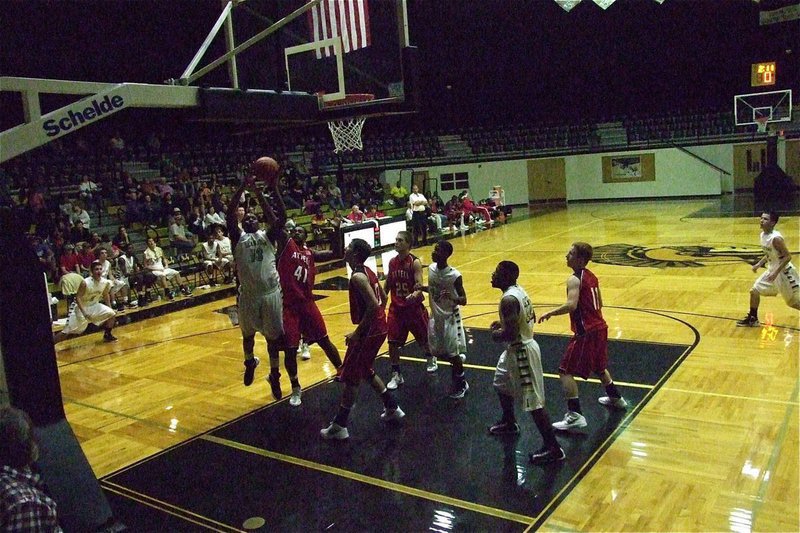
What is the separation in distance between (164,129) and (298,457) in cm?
1684

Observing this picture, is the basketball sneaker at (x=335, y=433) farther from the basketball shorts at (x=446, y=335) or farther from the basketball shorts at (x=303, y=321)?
the basketball shorts at (x=446, y=335)

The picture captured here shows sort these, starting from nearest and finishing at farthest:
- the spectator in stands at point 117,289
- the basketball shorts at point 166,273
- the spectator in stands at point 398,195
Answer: the spectator in stands at point 117,289 < the basketball shorts at point 166,273 < the spectator in stands at point 398,195

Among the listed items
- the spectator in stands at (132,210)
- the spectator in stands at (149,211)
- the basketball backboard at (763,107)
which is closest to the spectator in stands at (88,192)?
the spectator in stands at (132,210)

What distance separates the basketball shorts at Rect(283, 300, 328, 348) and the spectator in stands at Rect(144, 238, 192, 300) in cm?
677

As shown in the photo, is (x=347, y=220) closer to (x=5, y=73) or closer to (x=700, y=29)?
(x=5, y=73)

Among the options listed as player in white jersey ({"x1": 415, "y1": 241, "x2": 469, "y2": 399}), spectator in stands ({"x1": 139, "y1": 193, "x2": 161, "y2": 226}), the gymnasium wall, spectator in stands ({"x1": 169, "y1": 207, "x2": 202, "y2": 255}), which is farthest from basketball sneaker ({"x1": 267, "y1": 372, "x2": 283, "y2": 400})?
the gymnasium wall

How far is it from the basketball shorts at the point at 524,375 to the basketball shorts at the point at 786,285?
4.25 metres

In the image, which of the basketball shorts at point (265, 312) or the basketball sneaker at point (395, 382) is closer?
the basketball shorts at point (265, 312)

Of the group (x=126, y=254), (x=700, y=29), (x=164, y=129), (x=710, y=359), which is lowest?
(x=710, y=359)

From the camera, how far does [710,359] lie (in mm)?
6852

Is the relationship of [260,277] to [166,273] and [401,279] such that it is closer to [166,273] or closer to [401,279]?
[401,279]

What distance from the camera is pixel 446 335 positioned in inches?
246

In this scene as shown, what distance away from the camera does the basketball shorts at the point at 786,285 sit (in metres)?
7.47

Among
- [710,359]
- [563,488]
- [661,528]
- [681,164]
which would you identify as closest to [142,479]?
[563,488]
